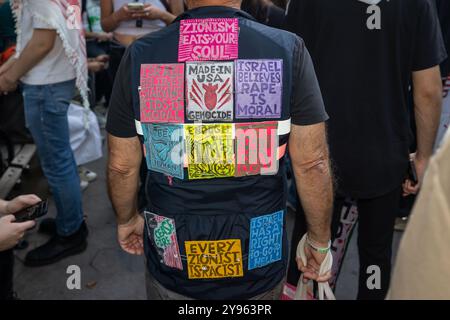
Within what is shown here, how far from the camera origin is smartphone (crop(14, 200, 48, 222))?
1896mm

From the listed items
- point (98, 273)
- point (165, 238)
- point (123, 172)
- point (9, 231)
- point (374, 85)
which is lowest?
point (98, 273)

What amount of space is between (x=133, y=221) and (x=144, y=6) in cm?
180

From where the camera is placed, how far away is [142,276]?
3025 millimetres

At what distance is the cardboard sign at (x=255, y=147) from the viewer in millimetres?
1428

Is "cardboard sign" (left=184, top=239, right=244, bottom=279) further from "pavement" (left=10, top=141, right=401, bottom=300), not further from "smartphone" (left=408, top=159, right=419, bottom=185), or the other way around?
"pavement" (left=10, top=141, right=401, bottom=300)

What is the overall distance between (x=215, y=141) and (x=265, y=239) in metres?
0.39

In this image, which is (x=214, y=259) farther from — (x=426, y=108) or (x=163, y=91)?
(x=426, y=108)

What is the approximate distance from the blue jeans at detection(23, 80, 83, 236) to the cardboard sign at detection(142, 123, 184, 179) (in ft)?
5.05

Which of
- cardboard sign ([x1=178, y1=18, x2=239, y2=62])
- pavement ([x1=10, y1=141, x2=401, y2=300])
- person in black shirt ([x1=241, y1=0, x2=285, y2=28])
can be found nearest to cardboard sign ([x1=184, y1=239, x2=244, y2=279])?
cardboard sign ([x1=178, y1=18, x2=239, y2=62])

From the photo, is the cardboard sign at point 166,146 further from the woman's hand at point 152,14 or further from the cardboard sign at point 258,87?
the woman's hand at point 152,14

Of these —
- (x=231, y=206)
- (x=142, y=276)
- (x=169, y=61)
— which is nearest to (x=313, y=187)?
(x=231, y=206)

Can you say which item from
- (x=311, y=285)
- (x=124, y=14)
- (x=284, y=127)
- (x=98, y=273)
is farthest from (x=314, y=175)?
(x=124, y=14)

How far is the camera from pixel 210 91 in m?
1.41

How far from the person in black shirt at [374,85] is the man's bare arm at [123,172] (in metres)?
0.89
